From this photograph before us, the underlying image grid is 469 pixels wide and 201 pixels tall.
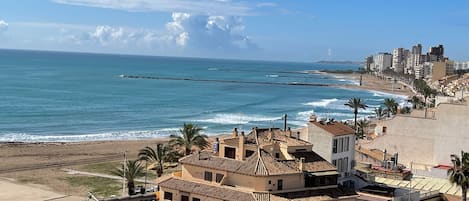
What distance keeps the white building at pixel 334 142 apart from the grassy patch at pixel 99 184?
47.9 ft

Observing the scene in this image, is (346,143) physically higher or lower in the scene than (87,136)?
higher

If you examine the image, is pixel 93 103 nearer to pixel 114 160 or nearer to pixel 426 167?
pixel 114 160

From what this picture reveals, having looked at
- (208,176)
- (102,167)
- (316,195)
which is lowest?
(102,167)

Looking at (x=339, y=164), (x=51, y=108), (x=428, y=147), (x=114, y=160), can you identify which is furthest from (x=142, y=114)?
(x=339, y=164)

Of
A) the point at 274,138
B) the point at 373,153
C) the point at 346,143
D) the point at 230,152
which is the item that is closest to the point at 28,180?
the point at 230,152

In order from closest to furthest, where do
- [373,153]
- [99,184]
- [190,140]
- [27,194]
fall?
[27,194], [99,184], [190,140], [373,153]

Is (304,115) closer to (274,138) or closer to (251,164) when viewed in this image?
(274,138)

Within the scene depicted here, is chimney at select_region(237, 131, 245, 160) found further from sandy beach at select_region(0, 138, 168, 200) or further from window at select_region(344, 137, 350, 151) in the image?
sandy beach at select_region(0, 138, 168, 200)

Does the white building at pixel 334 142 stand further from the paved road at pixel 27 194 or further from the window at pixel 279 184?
the paved road at pixel 27 194

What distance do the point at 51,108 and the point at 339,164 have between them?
266ft

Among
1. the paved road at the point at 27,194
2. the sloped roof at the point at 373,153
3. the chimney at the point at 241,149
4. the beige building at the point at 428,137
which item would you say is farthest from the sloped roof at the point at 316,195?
the beige building at the point at 428,137

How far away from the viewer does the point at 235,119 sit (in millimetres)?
107438

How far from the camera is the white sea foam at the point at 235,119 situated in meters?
103

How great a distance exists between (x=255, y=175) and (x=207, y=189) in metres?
3.04
